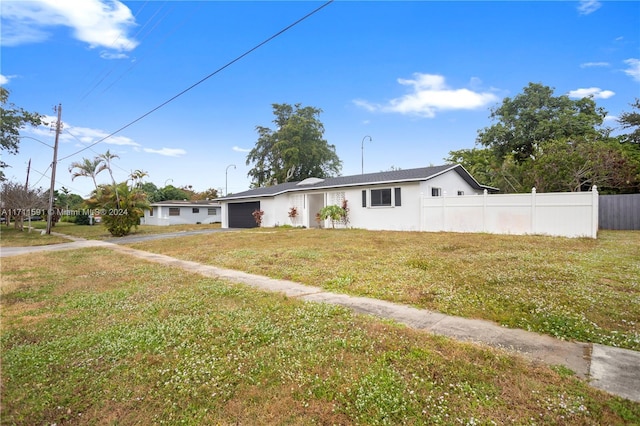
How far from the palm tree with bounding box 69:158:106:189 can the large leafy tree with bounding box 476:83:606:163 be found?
111 ft

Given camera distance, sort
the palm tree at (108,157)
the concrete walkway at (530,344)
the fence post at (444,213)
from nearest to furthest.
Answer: the concrete walkway at (530,344) < the fence post at (444,213) < the palm tree at (108,157)

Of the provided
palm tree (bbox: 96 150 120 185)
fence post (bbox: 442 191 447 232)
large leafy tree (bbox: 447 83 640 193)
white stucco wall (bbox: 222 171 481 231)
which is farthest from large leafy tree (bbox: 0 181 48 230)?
large leafy tree (bbox: 447 83 640 193)

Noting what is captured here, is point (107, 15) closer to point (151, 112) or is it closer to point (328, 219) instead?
point (151, 112)

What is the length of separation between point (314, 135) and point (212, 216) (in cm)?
1658

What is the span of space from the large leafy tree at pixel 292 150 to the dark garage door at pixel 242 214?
14.9 m

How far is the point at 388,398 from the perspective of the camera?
2.47m

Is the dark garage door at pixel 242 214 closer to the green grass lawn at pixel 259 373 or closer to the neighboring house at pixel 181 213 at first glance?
the neighboring house at pixel 181 213

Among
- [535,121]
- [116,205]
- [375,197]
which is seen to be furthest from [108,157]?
[535,121]

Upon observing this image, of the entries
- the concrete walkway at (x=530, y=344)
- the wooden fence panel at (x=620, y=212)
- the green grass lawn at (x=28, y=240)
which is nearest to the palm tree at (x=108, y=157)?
the green grass lawn at (x=28, y=240)

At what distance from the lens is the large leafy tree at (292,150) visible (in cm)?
4028

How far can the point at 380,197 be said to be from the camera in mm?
17891

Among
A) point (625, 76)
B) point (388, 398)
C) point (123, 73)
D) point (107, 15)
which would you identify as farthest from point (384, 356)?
point (625, 76)

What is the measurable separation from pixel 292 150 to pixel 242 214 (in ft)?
51.6

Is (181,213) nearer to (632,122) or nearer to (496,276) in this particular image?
(496,276)
